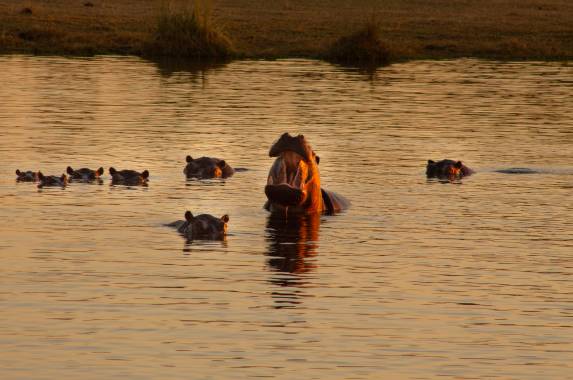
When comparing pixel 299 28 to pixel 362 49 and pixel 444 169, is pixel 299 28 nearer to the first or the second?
pixel 362 49

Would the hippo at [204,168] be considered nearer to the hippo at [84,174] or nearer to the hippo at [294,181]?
the hippo at [84,174]

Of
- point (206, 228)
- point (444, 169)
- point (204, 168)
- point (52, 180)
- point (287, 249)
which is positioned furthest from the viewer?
point (444, 169)

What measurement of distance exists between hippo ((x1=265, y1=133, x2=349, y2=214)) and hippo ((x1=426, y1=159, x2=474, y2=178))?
3993mm

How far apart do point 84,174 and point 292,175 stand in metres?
4.09

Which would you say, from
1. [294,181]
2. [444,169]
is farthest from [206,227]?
[444,169]

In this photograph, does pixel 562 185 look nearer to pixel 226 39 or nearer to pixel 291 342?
pixel 291 342

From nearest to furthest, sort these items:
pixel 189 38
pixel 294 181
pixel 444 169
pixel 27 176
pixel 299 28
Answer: pixel 294 181
pixel 27 176
pixel 444 169
pixel 189 38
pixel 299 28

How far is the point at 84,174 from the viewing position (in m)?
25.1

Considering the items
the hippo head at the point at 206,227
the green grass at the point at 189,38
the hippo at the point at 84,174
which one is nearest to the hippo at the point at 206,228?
the hippo head at the point at 206,227

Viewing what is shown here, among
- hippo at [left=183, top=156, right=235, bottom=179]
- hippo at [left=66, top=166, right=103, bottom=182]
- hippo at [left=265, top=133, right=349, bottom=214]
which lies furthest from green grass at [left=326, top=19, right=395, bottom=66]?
hippo at [left=265, top=133, right=349, bottom=214]

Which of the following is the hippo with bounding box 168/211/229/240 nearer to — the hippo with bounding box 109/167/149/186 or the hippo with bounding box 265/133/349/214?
the hippo with bounding box 265/133/349/214

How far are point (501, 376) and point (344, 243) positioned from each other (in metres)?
7.21

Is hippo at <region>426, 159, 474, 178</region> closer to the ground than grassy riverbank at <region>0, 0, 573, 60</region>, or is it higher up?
closer to the ground

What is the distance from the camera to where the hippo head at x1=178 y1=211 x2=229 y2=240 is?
66.5ft
